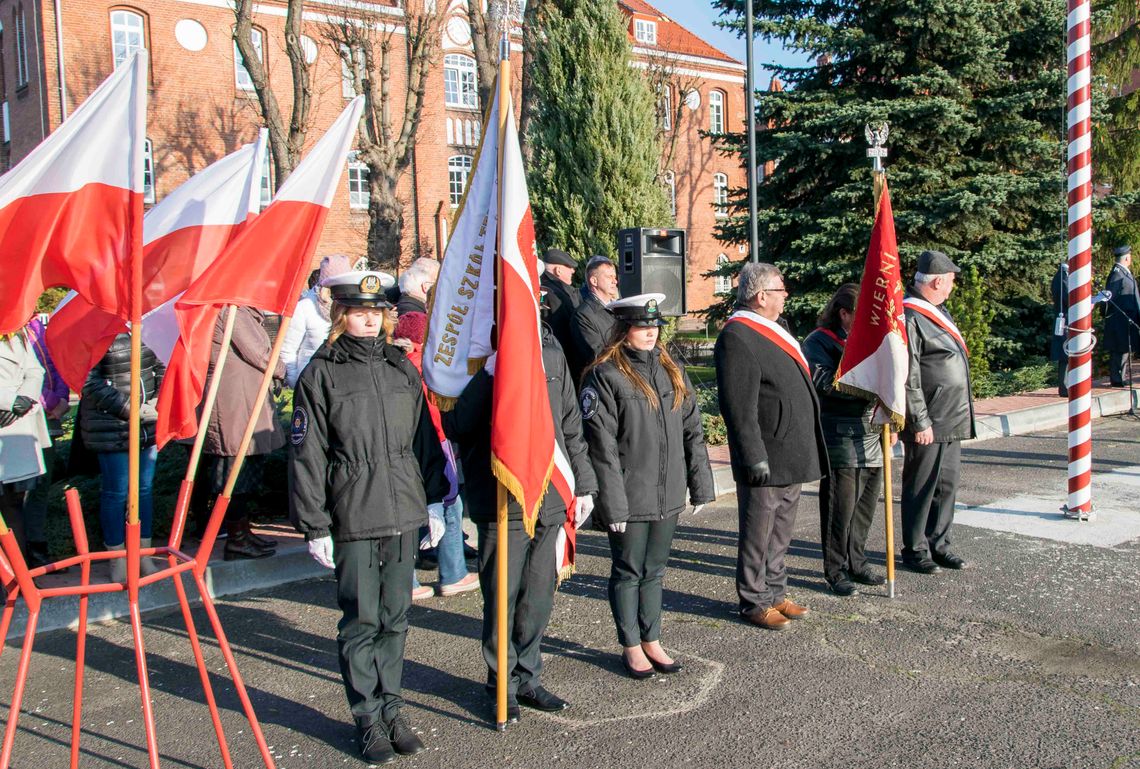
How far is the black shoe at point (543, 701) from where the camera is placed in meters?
4.52

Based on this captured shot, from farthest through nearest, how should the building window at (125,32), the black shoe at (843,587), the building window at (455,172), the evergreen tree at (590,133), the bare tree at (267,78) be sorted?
the building window at (455,172) → the building window at (125,32) → the bare tree at (267,78) → the evergreen tree at (590,133) → the black shoe at (843,587)

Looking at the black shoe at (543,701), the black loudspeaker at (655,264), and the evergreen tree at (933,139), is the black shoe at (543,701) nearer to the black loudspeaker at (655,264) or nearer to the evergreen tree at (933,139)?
the black loudspeaker at (655,264)

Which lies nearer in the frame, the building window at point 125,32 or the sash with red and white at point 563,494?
the sash with red and white at point 563,494

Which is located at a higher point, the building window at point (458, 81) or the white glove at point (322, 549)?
the building window at point (458, 81)

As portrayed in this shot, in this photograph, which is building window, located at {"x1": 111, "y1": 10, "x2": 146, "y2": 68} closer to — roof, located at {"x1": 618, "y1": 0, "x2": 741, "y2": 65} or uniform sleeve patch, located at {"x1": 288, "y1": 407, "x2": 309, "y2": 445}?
roof, located at {"x1": 618, "y1": 0, "x2": 741, "y2": 65}

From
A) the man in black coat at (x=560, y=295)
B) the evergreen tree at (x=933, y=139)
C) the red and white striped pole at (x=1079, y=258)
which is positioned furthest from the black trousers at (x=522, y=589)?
the evergreen tree at (x=933, y=139)

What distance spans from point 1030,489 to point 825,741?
5.39 meters

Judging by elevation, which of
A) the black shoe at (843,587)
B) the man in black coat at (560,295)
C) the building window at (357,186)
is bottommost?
the black shoe at (843,587)

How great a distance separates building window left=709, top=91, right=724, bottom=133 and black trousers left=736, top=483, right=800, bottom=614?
39537mm

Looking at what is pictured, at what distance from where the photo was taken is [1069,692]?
4.55m

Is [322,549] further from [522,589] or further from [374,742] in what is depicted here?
[522,589]

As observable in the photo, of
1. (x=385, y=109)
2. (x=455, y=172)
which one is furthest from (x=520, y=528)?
(x=455, y=172)

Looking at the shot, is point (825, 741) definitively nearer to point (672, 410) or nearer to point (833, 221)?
point (672, 410)

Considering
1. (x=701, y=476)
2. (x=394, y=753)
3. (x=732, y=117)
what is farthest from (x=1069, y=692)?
(x=732, y=117)
